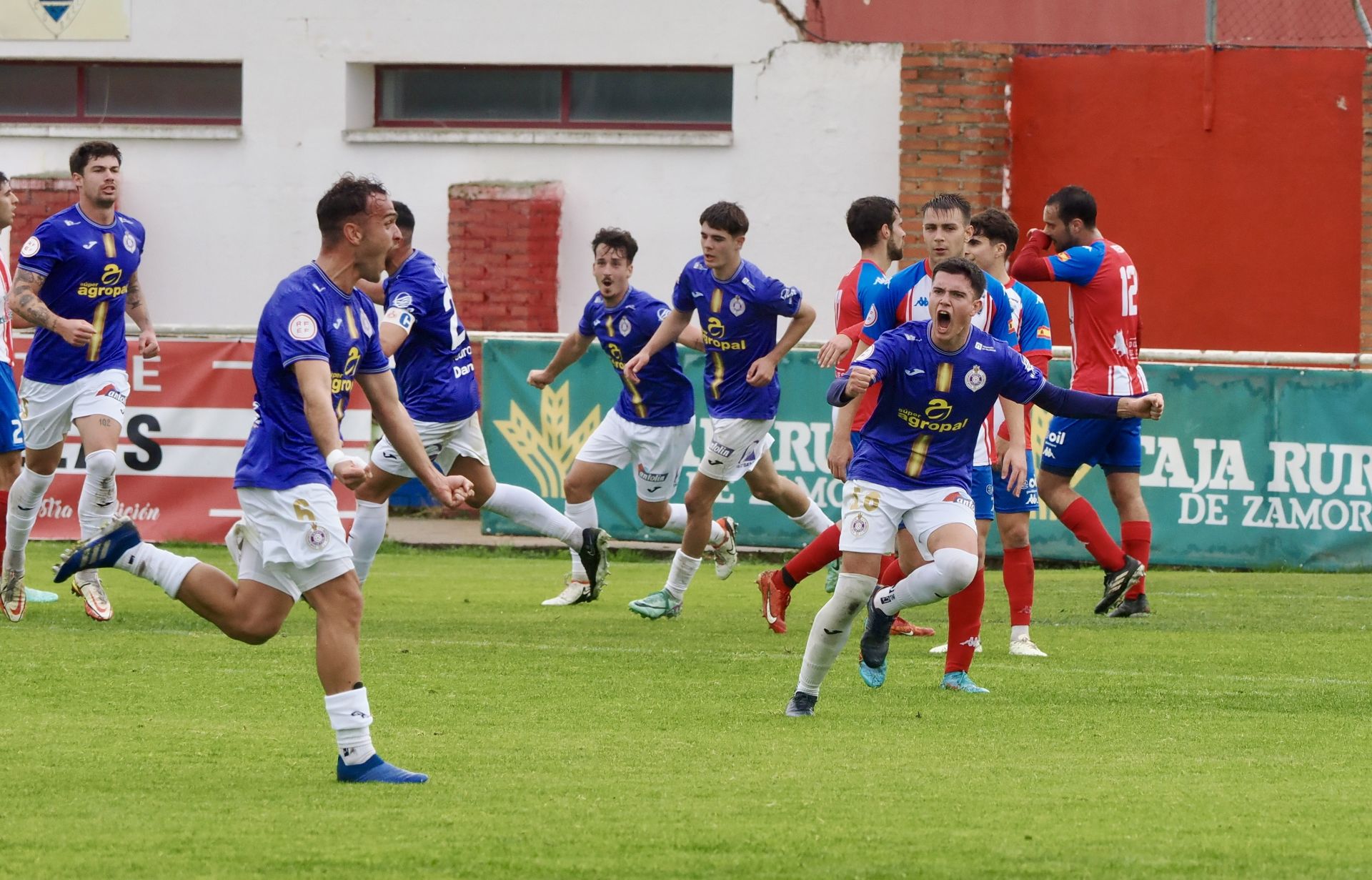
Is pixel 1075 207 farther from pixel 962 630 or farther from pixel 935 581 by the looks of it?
pixel 935 581

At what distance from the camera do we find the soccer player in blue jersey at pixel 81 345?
10.3 meters

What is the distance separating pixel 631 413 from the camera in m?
11.6

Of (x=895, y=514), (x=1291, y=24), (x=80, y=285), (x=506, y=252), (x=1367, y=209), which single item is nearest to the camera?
(x=895, y=514)

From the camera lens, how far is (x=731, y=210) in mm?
10469

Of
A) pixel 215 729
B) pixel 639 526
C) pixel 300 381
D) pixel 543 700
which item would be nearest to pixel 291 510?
pixel 300 381

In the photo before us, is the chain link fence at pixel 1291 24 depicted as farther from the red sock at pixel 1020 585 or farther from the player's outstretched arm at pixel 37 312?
the player's outstretched arm at pixel 37 312

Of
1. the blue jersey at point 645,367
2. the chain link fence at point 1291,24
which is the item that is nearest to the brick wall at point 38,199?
the blue jersey at point 645,367

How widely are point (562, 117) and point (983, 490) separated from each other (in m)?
12.0

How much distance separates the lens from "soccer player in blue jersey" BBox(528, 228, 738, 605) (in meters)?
11.5

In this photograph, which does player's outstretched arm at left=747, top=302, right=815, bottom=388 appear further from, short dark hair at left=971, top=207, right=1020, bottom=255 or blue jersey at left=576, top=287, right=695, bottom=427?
short dark hair at left=971, top=207, right=1020, bottom=255

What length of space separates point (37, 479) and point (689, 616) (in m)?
3.72

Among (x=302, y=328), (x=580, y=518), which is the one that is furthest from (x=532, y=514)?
(x=302, y=328)

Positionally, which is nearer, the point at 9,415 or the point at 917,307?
the point at 917,307

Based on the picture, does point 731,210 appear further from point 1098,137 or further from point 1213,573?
point 1098,137
